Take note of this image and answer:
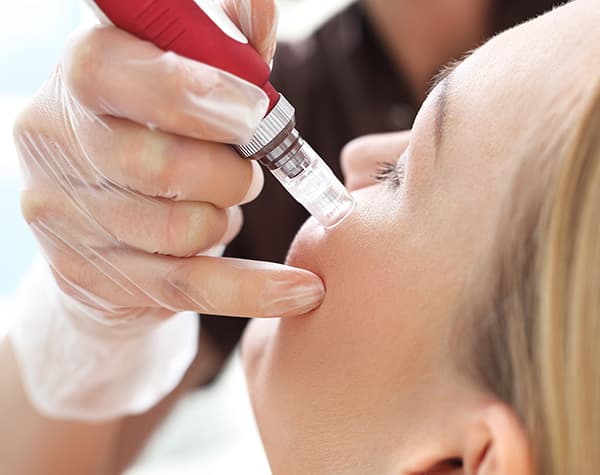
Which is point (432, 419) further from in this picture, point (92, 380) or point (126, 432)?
point (126, 432)

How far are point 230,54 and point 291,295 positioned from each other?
23 centimetres

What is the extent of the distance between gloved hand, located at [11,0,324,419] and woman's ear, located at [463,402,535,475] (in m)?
0.19

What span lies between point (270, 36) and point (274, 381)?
328mm

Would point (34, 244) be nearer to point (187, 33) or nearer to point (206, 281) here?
point (206, 281)

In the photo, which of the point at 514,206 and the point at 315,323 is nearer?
the point at 514,206

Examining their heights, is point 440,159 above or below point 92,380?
above

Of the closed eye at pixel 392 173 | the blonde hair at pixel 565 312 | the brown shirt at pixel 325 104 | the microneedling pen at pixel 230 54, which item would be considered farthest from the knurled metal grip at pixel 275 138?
the brown shirt at pixel 325 104

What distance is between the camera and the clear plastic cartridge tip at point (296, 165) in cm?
69

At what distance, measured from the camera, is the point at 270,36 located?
706mm

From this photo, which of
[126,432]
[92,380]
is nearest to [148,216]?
[92,380]

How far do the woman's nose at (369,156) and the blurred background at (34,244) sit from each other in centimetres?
64

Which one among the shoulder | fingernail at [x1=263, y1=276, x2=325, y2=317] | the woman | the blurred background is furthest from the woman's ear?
the shoulder

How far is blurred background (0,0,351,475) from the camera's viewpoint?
4.72 feet

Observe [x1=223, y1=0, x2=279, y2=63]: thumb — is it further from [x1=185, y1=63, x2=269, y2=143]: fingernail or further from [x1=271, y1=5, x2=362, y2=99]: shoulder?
[x1=271, y1=5, x2=362, y2=99]: shoulder
